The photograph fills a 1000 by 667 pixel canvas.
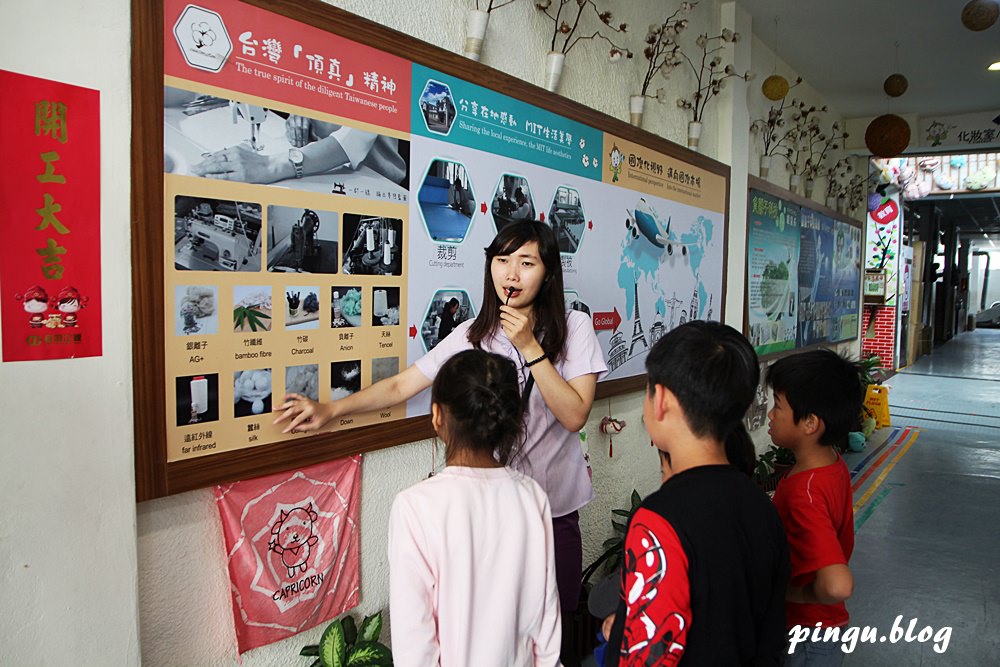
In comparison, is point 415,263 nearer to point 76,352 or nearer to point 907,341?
point 76,352

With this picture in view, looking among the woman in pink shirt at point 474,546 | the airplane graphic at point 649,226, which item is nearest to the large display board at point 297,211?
the woman in pink shirt at point 474,546

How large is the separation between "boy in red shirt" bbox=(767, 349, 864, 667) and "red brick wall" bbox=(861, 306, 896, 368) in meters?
9.56

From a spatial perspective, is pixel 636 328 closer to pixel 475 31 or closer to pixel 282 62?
pixel 475 31

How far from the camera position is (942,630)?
9.11 ft

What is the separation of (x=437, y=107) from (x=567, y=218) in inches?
31.5

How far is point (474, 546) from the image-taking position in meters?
1.18

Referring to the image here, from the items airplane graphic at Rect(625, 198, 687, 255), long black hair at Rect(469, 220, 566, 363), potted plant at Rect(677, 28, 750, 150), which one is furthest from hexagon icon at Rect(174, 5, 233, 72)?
potted plant at Rect(677, 28, 750, 150)

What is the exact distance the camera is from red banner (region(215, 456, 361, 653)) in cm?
155

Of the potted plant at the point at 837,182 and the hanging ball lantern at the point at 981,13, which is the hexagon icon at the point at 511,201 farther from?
the potted plant at the point at 837,182

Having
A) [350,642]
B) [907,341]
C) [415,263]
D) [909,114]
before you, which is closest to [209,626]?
[350,642]

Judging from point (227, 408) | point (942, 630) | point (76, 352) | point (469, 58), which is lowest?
point (942, 630)

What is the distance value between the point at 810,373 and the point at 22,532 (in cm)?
160

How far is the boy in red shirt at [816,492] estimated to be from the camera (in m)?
1.40

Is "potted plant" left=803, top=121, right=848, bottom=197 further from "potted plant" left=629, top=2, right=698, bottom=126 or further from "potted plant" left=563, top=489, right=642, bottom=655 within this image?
"potted plant" left=563, top=489, right=642, bottom=655
